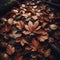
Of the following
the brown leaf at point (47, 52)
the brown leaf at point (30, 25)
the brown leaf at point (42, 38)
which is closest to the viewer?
the brown leaf at point (47, 52)

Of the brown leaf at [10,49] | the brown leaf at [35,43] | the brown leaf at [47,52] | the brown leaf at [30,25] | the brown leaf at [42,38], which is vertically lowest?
the brown leaf at [47,52]

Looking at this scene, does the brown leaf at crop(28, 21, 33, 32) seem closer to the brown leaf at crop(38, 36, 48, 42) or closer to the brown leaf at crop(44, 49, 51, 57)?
the brown leaf at crop(38, 36, 48, 42)

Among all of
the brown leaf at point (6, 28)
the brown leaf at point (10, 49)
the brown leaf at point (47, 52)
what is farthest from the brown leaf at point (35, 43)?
the brown leaf at point (6, 28)

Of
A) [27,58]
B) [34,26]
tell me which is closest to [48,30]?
[34,26]

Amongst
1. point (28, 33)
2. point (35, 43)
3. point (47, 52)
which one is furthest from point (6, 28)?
point (47, 52)

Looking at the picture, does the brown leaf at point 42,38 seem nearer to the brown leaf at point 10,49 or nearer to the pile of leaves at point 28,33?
the pile of leaves at point 28,33

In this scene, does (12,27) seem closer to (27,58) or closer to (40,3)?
(27,58)

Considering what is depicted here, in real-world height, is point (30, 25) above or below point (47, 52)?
above

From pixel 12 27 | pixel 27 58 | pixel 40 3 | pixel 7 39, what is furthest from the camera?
pixel 40 3

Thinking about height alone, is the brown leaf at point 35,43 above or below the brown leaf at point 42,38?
below

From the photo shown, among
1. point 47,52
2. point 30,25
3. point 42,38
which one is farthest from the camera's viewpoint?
point 30,25

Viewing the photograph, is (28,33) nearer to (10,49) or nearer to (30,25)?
(30,25)
